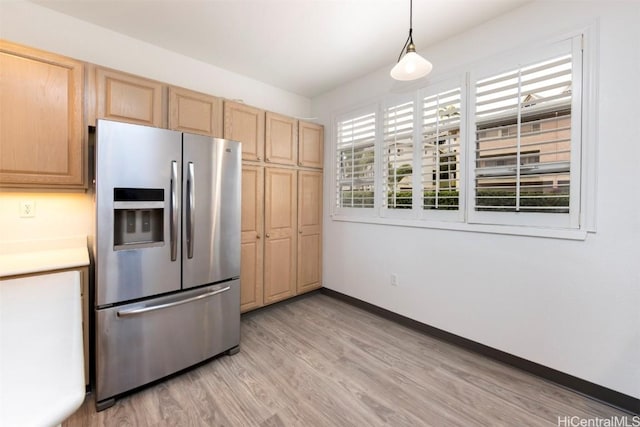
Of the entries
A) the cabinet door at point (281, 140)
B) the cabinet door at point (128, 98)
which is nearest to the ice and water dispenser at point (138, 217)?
the cabinet door at point (128, 98)

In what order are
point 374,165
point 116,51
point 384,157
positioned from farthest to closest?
1. point 374,165
2. point 384,157
3. point 116,51

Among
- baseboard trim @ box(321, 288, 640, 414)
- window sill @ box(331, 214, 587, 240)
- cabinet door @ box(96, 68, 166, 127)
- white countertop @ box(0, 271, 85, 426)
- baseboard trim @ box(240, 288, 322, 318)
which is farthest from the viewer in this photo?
baseboard trim @ box(240, 288, 322, 318)

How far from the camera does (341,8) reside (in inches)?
80.4

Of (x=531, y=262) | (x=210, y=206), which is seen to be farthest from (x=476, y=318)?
(x=210, y=206)

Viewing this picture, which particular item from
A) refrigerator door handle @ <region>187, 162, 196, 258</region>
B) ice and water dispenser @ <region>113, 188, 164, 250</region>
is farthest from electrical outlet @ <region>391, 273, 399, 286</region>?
ice and water dispenser @ <region>113, 188, 164, 250</region>

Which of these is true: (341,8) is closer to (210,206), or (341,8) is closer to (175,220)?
(210,206)

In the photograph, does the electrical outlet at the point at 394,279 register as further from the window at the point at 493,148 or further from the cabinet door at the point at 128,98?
the cabinet door at the point at 128,98

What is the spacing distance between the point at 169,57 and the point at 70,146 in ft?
4.61

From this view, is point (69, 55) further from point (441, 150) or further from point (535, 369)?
point (535, 369)

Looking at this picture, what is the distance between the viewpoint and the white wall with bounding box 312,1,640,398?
5.40ft

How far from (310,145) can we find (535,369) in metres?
2.99

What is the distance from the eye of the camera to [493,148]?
7.10ft

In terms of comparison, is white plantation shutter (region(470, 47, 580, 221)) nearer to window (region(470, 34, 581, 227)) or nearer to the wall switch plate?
window (region(470, 34, 581, 227))

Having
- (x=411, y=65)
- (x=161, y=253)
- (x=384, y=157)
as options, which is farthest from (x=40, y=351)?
(x=384, y=157)
